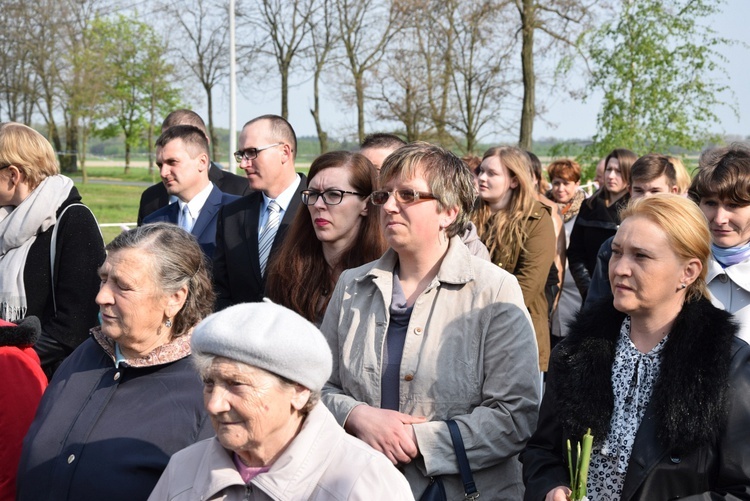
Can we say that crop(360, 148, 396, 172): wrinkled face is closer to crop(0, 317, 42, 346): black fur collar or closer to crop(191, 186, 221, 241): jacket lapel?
crop(191, 186, 221, 241): jacket lapel

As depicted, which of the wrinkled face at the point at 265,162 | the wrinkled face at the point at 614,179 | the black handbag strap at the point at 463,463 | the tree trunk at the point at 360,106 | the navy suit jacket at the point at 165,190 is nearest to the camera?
the black handbag strap at the point at 463,463

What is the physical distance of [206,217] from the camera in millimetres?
5922

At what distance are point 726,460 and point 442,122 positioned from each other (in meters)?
24.4

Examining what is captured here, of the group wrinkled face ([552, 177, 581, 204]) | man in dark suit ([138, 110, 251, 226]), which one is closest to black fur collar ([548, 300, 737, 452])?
man in dark suit ([138, 110, 251, 226])

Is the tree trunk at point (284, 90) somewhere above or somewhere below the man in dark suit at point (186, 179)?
above

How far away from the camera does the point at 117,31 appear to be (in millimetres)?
44625

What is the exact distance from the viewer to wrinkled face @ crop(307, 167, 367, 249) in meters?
4.11

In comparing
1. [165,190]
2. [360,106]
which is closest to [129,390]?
[165,190]

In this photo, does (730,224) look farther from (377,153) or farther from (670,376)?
(377,153)

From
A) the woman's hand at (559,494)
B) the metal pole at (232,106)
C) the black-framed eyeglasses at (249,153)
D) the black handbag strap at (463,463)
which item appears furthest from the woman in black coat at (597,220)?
the metal pole at (232,106)

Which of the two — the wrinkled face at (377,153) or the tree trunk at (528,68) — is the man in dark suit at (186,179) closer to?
the wrinkled face at (377,153)

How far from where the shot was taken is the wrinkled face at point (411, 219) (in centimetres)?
339

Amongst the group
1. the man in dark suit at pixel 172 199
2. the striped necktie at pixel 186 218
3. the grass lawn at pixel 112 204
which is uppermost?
the man in dark suit at pixel 172 199

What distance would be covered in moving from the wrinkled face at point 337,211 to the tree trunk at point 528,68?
17569 mm
